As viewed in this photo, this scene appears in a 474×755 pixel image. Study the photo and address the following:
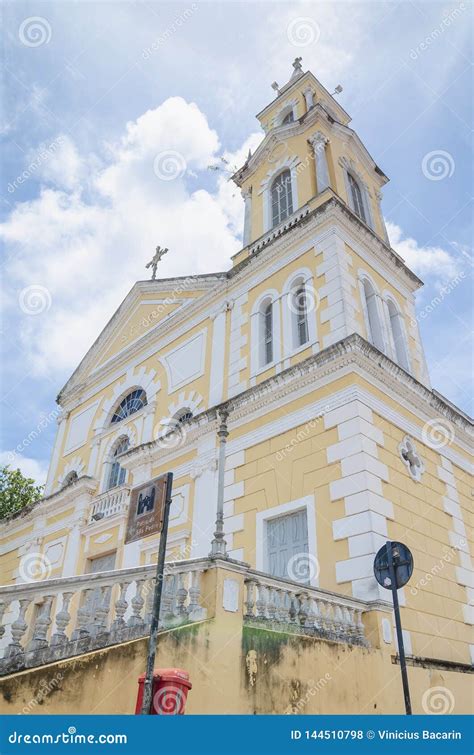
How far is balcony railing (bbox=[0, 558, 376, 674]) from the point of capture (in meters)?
6.18

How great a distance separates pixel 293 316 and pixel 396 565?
713cm

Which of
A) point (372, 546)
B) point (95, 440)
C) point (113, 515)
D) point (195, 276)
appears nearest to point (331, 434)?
point (372, 546)

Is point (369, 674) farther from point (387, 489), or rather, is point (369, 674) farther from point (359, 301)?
point (359, 301)

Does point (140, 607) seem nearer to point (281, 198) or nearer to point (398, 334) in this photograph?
point (398, 334)

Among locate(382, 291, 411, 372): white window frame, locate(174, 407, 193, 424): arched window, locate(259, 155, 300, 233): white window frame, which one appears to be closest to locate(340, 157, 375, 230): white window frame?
locate(259, 155, 300, 233): white window frame

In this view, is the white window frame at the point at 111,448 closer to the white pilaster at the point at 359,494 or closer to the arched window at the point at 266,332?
the arched window at the point at 266,332

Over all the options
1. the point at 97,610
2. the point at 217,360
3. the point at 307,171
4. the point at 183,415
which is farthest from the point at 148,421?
the point at 97,610

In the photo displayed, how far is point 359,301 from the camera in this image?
12633 millimetres

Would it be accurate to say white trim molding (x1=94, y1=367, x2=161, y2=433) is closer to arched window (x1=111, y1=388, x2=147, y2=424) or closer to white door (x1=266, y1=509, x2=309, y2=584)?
arched window (x1=111, y1=388, x2=147, y2=424)

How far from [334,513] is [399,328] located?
6.44m

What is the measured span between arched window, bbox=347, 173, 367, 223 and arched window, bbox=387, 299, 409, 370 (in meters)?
3.46

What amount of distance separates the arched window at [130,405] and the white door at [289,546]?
7730mm

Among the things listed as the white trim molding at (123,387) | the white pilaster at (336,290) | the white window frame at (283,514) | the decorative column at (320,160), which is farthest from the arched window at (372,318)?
the white trim molding at (123,387)

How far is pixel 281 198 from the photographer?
16.5m
